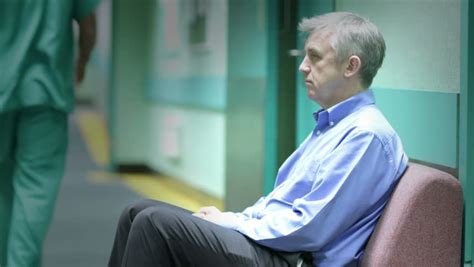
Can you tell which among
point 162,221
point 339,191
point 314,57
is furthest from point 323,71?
point 162,221

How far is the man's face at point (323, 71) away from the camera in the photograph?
2.27m

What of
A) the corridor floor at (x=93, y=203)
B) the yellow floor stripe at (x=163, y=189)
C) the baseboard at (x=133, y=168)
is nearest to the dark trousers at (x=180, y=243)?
the corridor floor at (x=93, y=203)

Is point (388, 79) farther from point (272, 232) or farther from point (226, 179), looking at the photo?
point (226, 179)

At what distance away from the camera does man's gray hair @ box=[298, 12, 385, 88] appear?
2232 mm

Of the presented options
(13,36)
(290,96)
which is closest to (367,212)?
(13,36)

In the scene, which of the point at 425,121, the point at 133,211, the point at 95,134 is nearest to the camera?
the point at 133,211

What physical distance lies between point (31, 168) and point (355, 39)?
1453mm

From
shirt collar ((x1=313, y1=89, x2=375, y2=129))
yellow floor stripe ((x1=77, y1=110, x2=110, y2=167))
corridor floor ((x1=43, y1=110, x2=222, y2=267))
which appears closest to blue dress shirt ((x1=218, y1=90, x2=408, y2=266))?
shirt collar ((x1=313, y1=89, x2=375, y2=129))

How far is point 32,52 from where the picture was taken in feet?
10.5

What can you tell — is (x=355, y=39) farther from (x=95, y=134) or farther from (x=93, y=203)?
(x=95, y=134)

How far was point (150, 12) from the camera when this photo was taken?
24.8 feet

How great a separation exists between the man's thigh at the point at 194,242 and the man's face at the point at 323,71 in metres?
0.44

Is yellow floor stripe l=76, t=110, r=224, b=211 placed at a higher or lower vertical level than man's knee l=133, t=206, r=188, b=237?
lower

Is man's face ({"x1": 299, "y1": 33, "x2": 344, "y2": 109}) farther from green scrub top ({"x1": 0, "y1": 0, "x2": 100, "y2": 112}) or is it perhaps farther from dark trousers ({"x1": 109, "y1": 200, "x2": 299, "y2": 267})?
green scrub top ({"x1": 0, "y1": 0, "x2": 100, "y2": 112})
